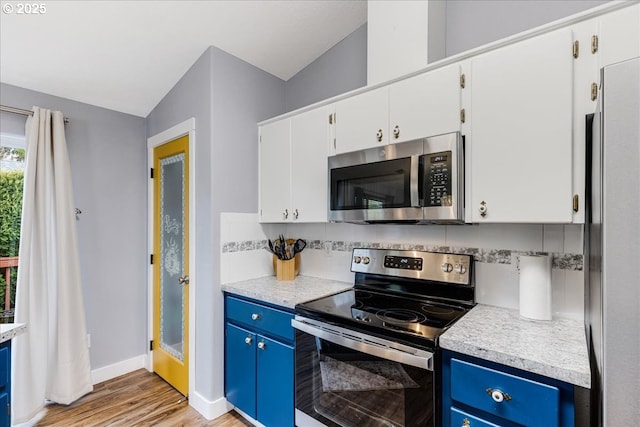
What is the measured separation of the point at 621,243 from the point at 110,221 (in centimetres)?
319

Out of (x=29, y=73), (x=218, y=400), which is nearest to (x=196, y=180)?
(x=29, y=73)

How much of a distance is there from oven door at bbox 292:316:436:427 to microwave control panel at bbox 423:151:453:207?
0.69m

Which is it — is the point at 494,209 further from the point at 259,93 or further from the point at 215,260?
the point at 259,93

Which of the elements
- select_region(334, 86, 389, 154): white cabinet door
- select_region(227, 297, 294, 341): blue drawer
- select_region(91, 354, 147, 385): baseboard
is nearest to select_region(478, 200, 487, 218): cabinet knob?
select_region(334, 86, 389, 154): white cabinet door

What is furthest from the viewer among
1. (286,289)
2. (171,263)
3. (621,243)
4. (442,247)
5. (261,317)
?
(171,263)

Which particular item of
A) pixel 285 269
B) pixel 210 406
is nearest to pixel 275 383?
pixel 210 406

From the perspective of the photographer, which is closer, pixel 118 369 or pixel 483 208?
pixel 483 208

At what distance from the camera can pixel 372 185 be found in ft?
5.92

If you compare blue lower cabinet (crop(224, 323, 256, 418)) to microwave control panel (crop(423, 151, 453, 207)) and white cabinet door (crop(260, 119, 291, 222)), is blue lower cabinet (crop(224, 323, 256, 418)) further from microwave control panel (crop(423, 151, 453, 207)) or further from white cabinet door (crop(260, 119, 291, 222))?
microwave control panel (crop(423, 151, 453, 207))

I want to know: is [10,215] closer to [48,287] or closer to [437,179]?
[48,287]

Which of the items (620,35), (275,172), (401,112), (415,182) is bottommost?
(415,182)

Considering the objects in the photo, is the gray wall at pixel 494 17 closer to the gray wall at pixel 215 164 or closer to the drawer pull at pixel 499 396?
the gray wall at pixel 215 164

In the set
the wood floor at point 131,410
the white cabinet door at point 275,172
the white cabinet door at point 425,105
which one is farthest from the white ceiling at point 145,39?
the wood floor at point 131,410

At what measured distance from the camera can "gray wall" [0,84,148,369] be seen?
259 centimetres
